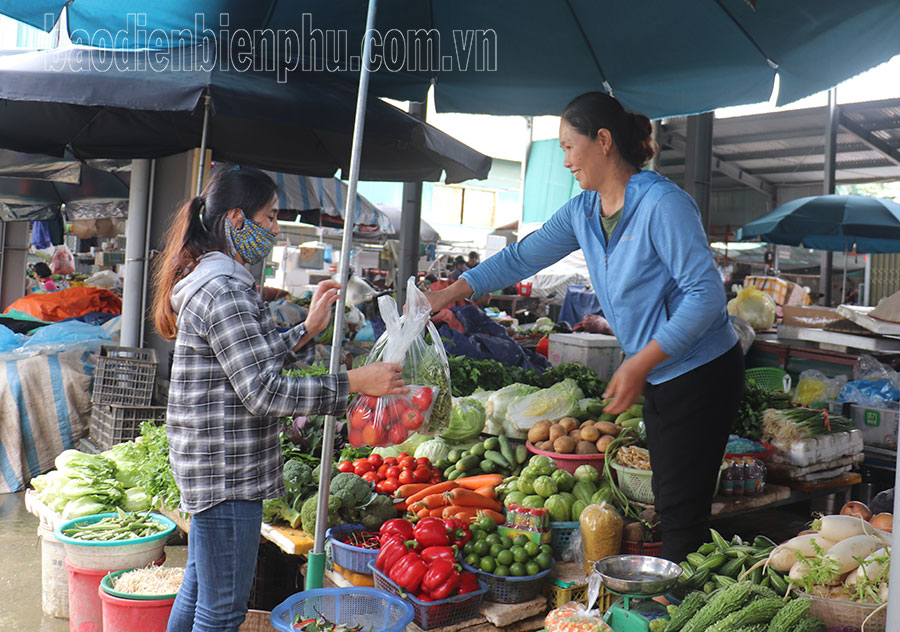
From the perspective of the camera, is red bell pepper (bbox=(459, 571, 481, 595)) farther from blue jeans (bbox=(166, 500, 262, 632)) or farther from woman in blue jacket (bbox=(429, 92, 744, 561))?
blue jeans (bbox=(166, 500, 262, 632))

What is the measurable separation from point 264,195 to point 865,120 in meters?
16.6

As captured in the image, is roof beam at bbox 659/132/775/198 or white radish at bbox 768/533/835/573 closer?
white radish at bbox 768/533/835/573

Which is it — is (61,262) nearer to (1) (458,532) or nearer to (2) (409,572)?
(1) (458,532)

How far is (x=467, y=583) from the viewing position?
288 cm

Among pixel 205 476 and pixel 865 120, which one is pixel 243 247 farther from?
pixel 865 120

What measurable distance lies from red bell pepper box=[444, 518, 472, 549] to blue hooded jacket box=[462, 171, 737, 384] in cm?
117

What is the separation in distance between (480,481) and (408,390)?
159cm

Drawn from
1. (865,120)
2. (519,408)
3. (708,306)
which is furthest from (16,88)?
(865,120)

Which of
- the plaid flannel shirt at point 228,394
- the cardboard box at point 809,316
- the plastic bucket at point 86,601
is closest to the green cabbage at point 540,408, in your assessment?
the plaid flannel shirt at point 228,394

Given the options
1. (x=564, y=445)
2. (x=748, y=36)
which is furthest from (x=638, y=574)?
(x=748, y=36)

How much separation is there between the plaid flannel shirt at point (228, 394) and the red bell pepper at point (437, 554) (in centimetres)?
93

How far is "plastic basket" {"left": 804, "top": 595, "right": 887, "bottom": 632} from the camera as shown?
87.6 inches

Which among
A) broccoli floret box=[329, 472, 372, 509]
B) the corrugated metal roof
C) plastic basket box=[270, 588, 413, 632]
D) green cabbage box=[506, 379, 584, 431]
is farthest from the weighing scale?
the corrugated metal roof

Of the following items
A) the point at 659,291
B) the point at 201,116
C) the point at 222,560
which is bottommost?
the point at 222,560
